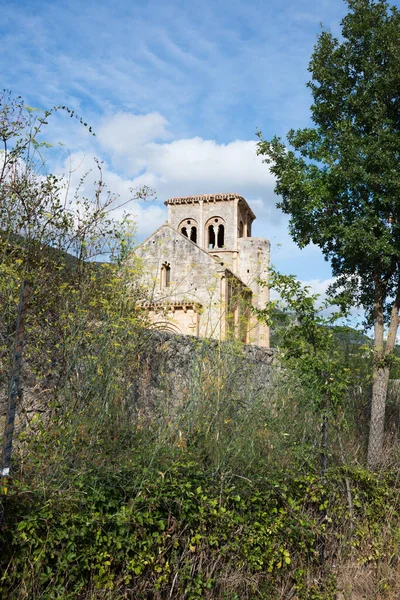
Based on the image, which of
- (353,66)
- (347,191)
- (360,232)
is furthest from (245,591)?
(353,66)

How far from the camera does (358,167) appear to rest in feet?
27.7

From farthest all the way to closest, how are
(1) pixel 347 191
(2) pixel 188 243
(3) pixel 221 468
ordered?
1. (2) pixel 188 243
2. (1) pixel 347 191
3. (3) pixel 221 468

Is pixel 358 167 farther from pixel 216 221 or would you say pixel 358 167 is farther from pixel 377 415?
pixel 216 221

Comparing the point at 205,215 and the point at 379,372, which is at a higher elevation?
the point at 205,215

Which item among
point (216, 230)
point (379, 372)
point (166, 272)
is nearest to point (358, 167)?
point (379, 372)

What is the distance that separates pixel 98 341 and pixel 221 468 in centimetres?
193

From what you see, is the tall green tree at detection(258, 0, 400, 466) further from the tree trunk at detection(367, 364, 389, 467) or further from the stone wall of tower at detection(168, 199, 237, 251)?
the stone wall of tower at detection(168, 199, 237, 251)

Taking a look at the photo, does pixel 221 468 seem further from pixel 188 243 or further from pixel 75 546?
pixel 188 243

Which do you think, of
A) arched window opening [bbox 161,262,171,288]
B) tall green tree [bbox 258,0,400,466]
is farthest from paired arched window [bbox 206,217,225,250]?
tall green tree [bbox 258,0,400,466]

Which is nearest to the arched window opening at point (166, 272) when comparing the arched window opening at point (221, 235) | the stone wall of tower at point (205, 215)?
the stone wall of tower at point (205, 215)

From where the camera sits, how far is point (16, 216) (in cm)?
512

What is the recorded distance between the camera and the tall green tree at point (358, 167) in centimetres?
852

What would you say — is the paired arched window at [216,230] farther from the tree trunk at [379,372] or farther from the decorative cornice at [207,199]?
the tree trunk at [379,372]

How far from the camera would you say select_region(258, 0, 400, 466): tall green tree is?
852cm
